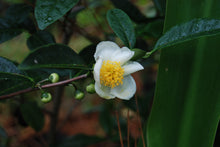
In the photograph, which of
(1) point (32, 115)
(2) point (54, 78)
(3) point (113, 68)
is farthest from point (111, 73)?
(1) point (32, 115)

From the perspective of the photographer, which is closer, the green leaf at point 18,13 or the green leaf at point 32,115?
the green leaf at point 18,13

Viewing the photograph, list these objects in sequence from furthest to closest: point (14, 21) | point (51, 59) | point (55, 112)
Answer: point (55, 112), point (14, 21), point (51, 59)

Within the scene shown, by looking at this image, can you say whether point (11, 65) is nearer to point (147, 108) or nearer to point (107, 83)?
point (107, 83)

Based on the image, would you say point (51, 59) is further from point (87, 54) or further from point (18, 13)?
point (18, 13)

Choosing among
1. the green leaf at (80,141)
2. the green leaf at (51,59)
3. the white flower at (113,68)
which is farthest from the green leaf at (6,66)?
the green leaf at (80,141)

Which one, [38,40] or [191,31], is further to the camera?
[38,40]

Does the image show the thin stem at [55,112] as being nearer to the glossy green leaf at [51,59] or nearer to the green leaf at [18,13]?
the green leaf at [18,13]
